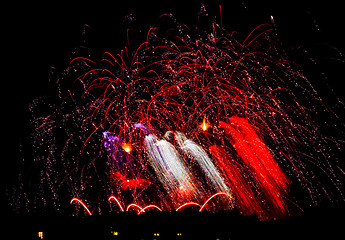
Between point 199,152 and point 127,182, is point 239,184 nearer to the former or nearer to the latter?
point 199,152

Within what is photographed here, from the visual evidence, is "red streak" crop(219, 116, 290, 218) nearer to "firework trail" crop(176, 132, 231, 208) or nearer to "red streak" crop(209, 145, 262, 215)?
"red streak" crop(209, 145, 262, 215)

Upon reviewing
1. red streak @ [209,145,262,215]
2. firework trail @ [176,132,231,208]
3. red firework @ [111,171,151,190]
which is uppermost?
red firework @ [111,171,151,190]

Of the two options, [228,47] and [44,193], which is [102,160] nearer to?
[44,193]

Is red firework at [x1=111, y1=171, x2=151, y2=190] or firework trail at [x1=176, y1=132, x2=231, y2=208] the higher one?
red firework at [x1=111, y1=171, x2=151, y2=190]

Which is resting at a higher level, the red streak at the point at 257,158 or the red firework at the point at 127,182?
the red firework at the point at 127,182

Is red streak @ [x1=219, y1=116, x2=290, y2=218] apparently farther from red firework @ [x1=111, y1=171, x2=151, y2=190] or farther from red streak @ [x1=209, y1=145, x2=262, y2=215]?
red firework @ [x1=111, y1=171, x2=151, y2=190]

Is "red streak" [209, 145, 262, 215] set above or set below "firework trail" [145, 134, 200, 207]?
below

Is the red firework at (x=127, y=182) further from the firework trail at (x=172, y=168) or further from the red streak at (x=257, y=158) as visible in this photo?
the red streak at (x=257, y=158)

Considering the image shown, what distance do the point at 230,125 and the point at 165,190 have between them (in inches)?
252

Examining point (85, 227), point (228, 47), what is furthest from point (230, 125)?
point (85, 227)

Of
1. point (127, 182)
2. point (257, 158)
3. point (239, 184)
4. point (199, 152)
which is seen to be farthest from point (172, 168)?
point (257, 158)

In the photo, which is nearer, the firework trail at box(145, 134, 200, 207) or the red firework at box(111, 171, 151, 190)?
the firework trail at box(145, 134, 200, 207)

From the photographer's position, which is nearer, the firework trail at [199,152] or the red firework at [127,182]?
the firework trail at [199,152]

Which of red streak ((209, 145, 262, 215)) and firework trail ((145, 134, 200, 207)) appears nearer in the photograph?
red streak ((209, 145, 262, 215))
